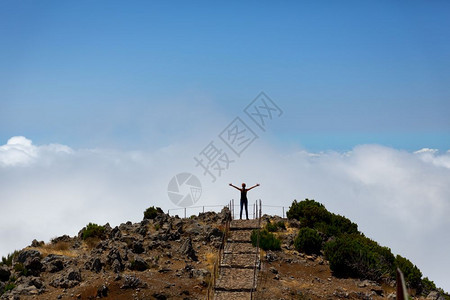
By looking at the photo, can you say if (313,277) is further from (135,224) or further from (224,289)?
(135,224)

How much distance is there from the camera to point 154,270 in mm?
22766

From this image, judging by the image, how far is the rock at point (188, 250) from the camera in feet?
81.7

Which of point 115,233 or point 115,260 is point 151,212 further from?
point 115,260

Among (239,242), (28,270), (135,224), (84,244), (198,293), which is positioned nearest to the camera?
(198,293)

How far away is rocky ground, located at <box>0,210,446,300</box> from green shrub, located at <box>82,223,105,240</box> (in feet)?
1.59

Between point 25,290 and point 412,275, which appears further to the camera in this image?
point 412,275

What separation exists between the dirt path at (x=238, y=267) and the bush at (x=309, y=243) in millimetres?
2975

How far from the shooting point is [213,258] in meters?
24.2

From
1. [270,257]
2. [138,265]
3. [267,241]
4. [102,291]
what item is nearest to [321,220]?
[267,241]

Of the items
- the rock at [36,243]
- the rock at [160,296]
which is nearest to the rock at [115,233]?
the rock at [36,243]

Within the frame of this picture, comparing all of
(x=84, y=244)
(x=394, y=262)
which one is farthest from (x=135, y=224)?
(x=394, y=262)

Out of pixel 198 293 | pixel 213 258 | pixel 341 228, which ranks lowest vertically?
pixel 198 293

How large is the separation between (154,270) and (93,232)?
862 cm

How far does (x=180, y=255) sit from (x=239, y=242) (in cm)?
367
